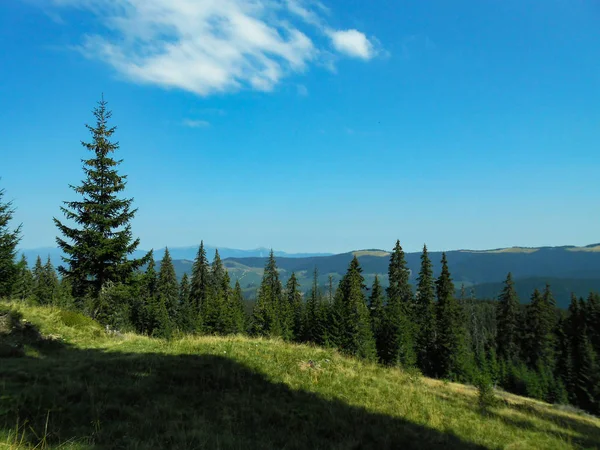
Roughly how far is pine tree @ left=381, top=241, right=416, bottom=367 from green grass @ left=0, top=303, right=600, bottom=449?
42580 mm

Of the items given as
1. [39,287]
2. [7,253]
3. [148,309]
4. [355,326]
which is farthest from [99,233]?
[39,287]

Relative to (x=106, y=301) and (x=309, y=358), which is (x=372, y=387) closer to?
(x=309, y=358)

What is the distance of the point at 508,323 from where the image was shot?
7088 cm

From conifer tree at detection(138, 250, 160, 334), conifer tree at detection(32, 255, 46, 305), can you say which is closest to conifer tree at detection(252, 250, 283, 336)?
conifer tree at detection(138, 250, 160, 334)

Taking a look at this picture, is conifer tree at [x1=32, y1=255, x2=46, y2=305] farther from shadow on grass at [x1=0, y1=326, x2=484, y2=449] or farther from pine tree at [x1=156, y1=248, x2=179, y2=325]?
shadow on grass at [x1=0, y1=326, x2=484, y2=449]

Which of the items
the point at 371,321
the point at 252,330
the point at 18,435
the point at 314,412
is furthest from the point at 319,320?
the point at 18,435

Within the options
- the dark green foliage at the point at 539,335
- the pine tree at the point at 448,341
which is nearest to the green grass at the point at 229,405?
the pine tree at the point at 448,341

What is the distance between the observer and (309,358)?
520 inches

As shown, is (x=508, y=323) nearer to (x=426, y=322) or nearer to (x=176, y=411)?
(x=426, y=322)

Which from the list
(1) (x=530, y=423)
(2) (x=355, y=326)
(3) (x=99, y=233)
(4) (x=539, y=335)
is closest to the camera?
(1) (x=530, y=423)

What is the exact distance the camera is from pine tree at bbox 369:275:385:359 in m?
57.0

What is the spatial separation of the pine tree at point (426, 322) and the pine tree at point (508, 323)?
18.7 meters

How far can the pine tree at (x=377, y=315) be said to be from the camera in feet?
187

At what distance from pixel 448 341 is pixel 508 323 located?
900 inches
